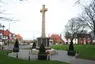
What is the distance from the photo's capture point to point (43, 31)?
3922cm

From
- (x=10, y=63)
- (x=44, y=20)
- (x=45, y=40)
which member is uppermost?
(x=44, y=20)

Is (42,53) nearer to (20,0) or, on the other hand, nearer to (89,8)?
(20,0)

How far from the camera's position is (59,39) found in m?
158

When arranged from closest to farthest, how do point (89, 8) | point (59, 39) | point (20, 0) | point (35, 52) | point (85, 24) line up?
point (20, 0) < point (35, 52) < point (89, 8) < point (85, 24) < point (59, 39)

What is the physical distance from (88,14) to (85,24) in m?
4.77

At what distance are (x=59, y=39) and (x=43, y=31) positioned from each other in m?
119

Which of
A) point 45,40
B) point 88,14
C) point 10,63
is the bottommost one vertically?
point 10,63

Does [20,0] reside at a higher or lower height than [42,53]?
higher

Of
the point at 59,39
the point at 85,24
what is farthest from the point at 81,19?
the point at 59,39

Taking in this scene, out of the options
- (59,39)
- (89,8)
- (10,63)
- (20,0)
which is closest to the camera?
(20,0)

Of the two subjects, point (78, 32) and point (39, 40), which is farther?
point (78, 32)

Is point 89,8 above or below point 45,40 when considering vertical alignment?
above

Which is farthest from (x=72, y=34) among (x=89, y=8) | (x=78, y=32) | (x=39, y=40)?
(x=39, y=40)

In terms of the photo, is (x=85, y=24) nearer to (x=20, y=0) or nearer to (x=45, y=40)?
(x=45, y=40)
